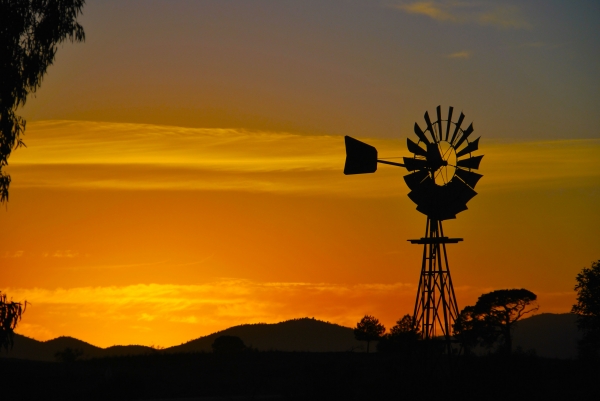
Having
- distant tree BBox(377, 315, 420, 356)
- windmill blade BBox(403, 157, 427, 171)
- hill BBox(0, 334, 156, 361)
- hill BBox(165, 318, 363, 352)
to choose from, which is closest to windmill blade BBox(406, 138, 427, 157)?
windmill blade BBox(403, 157, 427, 171)

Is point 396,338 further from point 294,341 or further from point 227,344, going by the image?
point 294,341

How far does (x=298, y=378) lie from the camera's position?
35.6 m

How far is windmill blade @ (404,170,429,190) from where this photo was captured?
27.6 meters

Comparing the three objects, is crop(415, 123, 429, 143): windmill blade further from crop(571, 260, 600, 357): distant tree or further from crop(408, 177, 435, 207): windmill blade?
crop(571, 260, 600, 357): distant tree

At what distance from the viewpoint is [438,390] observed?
26.5 m

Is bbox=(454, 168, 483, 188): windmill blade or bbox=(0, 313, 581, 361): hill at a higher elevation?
bbox=(0, 313, 581, 361): hill

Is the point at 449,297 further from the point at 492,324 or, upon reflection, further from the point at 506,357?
the point at 492,324

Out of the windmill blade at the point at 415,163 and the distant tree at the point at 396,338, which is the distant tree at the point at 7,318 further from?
the distant tree at the point at 396,338

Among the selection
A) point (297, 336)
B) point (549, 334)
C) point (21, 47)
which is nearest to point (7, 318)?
point (21, 47)

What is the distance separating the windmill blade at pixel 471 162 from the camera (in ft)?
90.9

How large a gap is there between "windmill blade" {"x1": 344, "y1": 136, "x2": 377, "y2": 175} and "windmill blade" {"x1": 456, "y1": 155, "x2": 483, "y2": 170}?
9.72ft

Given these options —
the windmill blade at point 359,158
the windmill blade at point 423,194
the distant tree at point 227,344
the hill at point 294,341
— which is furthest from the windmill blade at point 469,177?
the hill at point 294,341

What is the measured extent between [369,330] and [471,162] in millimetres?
40909

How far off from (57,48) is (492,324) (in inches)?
1906
